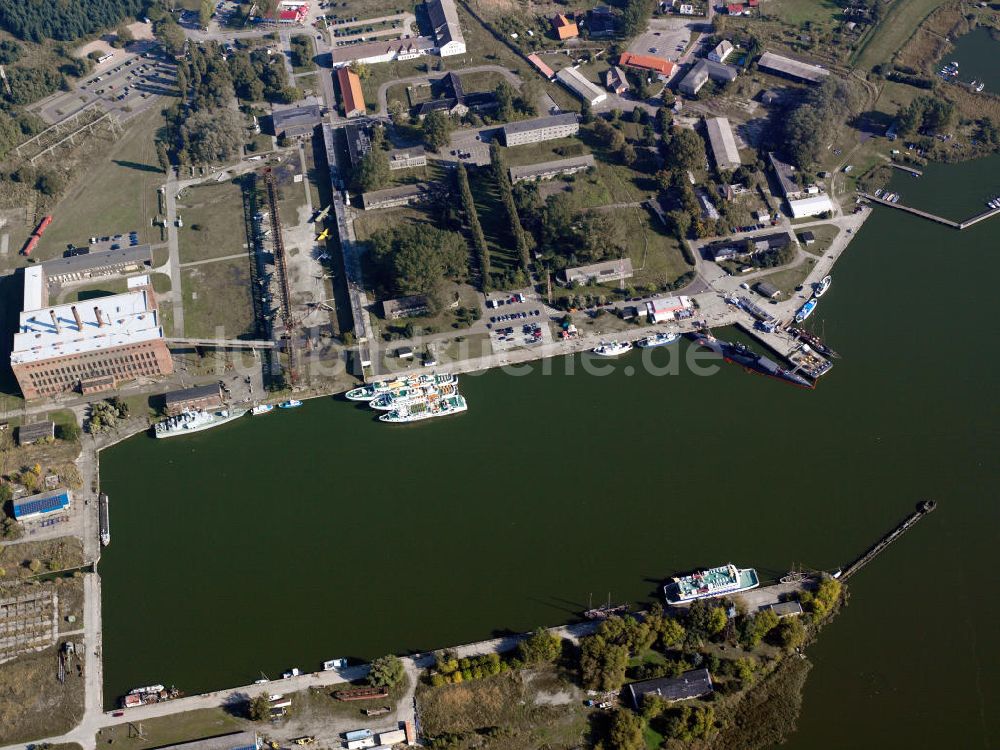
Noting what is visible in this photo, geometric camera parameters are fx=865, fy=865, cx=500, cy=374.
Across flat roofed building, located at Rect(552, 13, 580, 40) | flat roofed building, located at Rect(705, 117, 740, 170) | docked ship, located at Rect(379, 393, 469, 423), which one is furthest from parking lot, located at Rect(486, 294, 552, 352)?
flat roofed building, located at Rect(552, 13, 580, 40)

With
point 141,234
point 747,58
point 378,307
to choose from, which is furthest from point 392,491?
point 747,58

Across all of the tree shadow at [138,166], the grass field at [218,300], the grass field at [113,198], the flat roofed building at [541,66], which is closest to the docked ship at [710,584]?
the grass field at [218,300]

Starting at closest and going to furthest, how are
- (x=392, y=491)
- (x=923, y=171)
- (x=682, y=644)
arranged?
(x=682, y=644), (x=392, y=491), (x=923, y=171)

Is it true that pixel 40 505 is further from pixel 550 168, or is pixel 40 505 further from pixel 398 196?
pixel 550 168

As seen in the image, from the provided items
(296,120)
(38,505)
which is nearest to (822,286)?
(296,120)

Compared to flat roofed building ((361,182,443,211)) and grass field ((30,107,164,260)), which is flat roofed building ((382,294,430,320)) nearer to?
flat roofed building ((361,182,443,211))

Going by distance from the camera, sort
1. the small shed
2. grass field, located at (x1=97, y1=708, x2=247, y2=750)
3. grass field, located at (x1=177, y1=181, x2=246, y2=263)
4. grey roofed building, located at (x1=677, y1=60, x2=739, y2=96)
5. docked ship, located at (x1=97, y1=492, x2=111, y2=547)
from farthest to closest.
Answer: grey roofed building, located at (x1=677, y1=60, x2=739, y2=96) < grass field, located at (x1=177, y1=181, x2=246, y2=263) < the small shed < docked ship, located at (x1=97, y1=492, x2=111, y2=547) < grass field, located at (x1=97, y1=708, x2=247, y2=750)

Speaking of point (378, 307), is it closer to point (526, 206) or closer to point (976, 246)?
point (526, 206)
